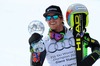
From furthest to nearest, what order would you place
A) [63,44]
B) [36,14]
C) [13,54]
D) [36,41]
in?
[36,14] → [13,54] → [63,44] → [36,41]

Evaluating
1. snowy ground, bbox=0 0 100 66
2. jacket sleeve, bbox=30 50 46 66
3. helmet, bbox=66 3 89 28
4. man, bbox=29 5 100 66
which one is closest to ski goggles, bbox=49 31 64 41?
man, bbox=29 5 100 66

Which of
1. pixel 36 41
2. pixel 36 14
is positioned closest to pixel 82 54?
pixel 36 41

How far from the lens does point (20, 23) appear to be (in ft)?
35.9

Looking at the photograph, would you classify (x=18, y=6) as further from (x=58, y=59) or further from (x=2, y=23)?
(x=58, y=59)

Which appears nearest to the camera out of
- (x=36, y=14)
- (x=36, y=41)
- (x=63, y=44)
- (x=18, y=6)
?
(x=36, y=41)

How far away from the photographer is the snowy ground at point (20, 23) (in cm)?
899

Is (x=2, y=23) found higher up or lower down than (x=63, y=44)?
lower down

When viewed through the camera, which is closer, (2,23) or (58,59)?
(58,59)

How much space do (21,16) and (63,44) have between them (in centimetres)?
555

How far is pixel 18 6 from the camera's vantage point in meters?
11.9

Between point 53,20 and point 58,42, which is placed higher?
point 53,20

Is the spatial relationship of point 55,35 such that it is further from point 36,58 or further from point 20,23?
point 20,23

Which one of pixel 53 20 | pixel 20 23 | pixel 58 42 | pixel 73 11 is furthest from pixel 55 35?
pixel 20 23

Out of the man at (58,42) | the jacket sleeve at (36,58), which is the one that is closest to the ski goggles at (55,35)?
the man at (58,42)
